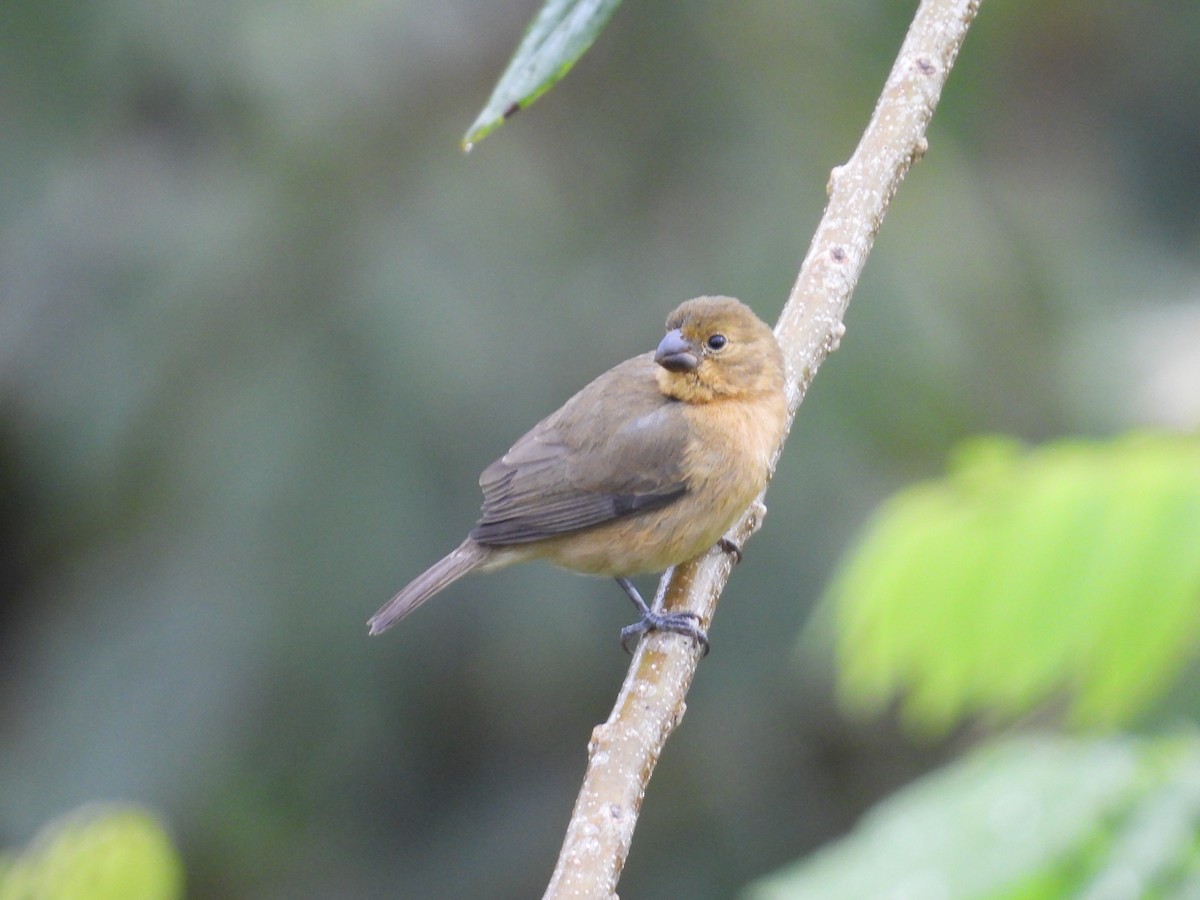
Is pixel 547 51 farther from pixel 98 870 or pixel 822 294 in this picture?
pixel 98 870

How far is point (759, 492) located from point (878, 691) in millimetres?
827

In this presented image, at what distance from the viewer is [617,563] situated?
165 inches

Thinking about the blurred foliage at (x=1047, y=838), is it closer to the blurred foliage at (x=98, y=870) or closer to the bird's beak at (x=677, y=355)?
the blurred foliage at (x=98, y=870)

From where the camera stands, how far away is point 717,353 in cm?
420

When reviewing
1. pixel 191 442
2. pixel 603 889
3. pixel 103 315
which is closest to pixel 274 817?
pixel 191 442

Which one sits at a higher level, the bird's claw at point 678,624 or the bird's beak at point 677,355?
the bird's beak at point 677,355

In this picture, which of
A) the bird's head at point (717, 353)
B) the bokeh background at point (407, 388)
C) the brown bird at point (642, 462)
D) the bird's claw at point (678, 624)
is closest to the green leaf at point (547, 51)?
the bird's claw at point (678, 624)

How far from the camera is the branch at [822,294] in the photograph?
2.88m

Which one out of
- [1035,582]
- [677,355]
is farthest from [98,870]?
[677,355]

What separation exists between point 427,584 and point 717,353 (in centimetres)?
105

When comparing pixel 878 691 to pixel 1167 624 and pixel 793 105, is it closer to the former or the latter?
pixel 1167 624

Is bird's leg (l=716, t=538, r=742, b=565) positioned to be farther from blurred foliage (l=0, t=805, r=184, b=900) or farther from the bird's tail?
blurred foliage (l=0, t=805, r=184, b=900)

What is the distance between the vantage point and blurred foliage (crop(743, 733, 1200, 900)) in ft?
7.89

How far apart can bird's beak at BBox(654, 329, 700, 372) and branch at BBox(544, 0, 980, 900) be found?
0.44 meters
